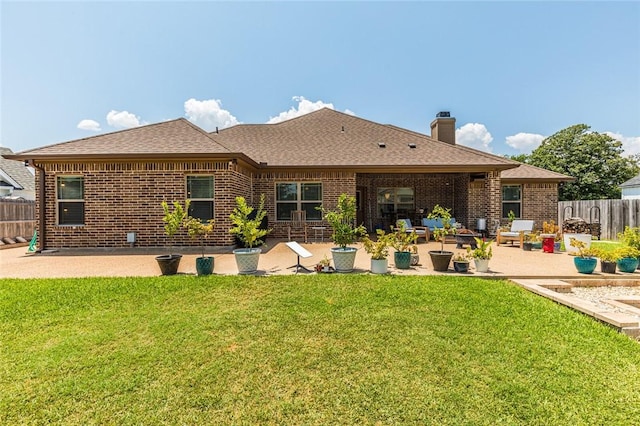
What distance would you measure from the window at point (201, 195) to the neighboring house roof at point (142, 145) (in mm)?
960

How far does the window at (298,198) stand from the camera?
12.4 meters

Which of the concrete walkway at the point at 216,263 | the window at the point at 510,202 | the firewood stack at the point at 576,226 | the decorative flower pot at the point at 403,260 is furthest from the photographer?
the window at the point at 510,202

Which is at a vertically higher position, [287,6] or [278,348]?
[287,6]

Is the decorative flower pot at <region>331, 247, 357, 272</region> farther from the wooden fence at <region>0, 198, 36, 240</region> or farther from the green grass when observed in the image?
Result: the wooden fence at <region>0, 198, 36, 240</region>

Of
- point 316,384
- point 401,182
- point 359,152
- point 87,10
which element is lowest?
point 316,384

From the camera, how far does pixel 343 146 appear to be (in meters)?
13.6

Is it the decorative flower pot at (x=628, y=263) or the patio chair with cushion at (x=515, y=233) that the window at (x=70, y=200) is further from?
the decorative flower pot at (x=628, y=263)

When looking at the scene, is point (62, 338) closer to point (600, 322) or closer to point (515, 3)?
point (600, 322)

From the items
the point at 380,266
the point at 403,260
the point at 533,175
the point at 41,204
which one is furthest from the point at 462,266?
the point at 41,204

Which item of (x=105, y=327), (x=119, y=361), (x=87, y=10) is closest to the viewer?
(x=119, y=361)

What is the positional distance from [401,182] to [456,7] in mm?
7360

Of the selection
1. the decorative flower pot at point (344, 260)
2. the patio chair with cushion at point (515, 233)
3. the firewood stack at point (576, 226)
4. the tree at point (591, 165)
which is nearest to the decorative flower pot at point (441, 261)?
the decorative flower pot at point (344, 260)

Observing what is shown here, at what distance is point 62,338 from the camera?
3.63m

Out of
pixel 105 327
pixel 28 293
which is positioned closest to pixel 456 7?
pixel 105 327
